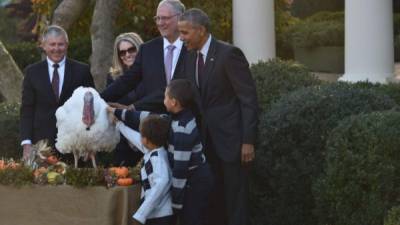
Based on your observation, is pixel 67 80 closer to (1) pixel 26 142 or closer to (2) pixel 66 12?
(1) pixel 26 142

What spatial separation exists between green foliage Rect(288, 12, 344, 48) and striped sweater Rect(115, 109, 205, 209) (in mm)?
13786

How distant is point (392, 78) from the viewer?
12469 mm

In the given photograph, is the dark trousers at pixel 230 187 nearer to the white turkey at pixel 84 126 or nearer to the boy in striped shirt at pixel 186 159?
the boy in striped shirt at pixel 186 159

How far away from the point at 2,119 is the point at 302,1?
1717cm

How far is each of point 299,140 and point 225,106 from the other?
2.32 feet

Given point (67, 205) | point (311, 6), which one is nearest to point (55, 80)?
point (67, 205)

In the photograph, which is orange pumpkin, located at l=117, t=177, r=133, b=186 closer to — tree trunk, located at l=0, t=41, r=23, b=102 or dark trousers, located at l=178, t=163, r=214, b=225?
dark trousers, located at l=178, t=163, r=214, b=225

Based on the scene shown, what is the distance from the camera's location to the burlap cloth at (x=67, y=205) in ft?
19.1

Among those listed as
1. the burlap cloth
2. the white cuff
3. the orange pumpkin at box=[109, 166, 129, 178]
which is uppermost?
the white cuff

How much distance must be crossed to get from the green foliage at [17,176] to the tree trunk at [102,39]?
15.8 feet

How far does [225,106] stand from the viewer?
6.08 meters

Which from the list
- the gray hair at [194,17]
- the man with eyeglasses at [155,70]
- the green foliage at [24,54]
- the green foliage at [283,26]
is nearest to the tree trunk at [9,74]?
the man with eyeglasses at [155,70]

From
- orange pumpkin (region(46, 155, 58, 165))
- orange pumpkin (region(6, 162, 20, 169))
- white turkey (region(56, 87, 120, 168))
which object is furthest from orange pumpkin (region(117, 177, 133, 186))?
orange pumpkin (region(6, 162, 20, 169))

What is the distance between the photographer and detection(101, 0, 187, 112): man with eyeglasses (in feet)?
20.7
